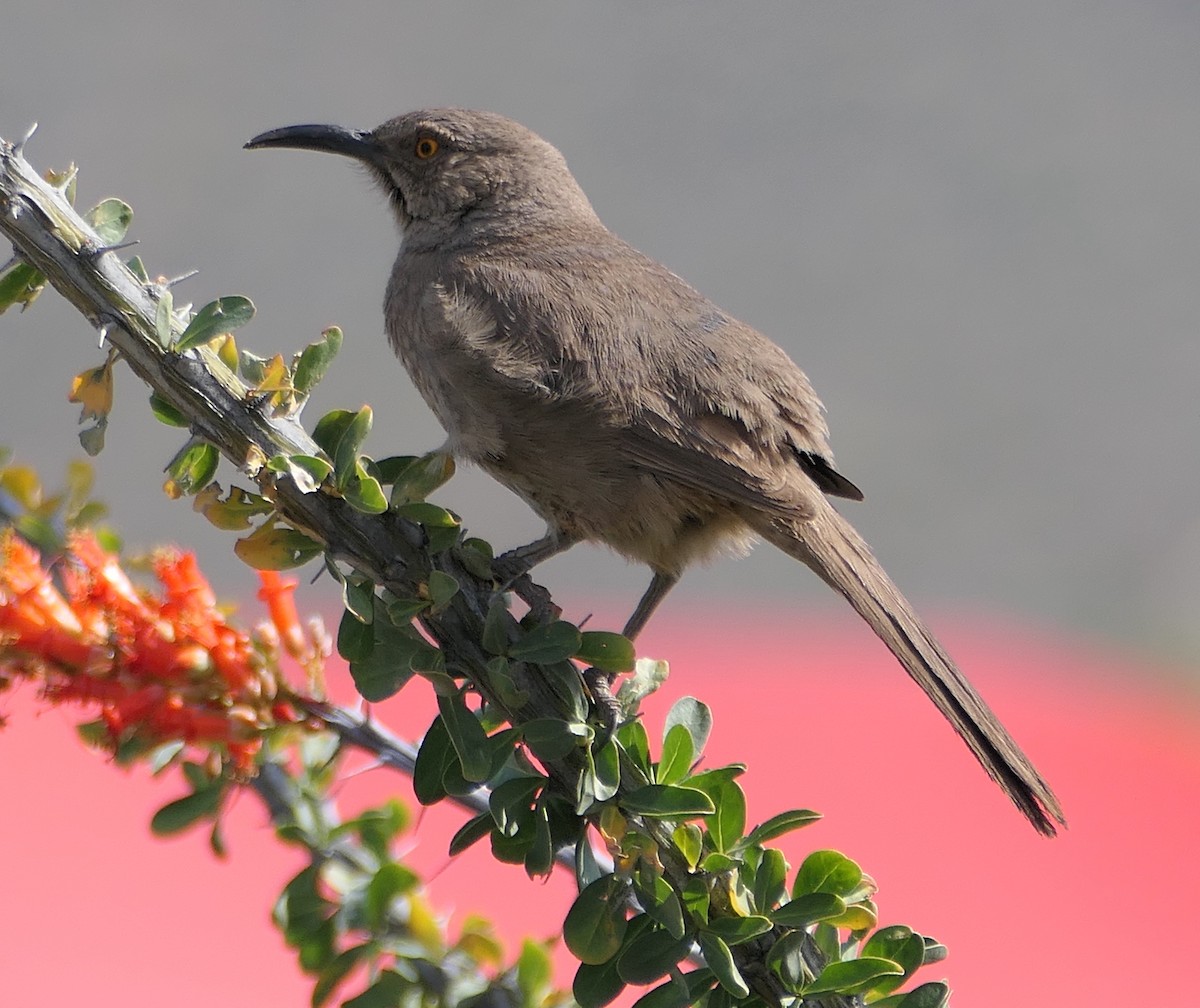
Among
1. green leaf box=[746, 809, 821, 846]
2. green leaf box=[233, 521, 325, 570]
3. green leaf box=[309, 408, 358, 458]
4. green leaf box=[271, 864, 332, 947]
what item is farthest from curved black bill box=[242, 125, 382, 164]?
green leaf box=[746, 809, 821, 846]

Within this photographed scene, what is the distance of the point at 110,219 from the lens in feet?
5.18

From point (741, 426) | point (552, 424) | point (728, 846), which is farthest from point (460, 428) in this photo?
point (728, 846)

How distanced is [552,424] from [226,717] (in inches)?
50.1

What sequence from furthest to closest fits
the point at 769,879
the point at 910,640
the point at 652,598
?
the point at 652,598
the point at 910,640
the point at 769,879

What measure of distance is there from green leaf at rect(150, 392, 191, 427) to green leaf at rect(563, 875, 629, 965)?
2.30ft

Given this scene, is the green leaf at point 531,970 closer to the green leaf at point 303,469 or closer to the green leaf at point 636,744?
the green leaf at point 636,744

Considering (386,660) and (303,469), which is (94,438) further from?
(386,660)

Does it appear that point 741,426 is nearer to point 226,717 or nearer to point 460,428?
Answer: point 460,428

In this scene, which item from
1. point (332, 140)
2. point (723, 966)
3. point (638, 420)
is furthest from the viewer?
point (332, 140)

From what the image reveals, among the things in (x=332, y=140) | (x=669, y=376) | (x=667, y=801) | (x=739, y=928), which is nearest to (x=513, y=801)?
(x=667, y=801)

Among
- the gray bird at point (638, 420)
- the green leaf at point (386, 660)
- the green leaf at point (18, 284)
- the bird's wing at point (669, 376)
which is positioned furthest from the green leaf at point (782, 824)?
the bird's wing at point (669, 376)

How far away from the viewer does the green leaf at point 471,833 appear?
4.85 ft

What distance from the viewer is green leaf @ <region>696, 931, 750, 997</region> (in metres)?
1.34

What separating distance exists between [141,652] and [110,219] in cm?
52
